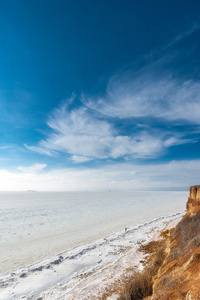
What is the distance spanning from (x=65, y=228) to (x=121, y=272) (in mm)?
15026

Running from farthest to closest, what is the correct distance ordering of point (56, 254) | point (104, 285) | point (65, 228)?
point (65, 228), point (56, 254), point (104, 285)

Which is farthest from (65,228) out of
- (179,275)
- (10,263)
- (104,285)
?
(179,275)

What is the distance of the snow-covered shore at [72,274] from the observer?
28.1ft

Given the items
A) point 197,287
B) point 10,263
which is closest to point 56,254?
point 10,263

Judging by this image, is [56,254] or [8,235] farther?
[8,235]

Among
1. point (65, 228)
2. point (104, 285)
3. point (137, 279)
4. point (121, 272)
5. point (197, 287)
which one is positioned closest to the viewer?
point (197, 287)

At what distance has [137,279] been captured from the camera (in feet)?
23.4

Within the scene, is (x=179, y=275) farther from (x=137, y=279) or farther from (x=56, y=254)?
(x=56, y=254)

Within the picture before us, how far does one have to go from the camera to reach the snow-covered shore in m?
8.55

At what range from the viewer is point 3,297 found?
8953mm

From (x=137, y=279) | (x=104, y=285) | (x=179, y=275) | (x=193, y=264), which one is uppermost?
(x=193, y=264)

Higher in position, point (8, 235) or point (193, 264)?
point (193, 264)

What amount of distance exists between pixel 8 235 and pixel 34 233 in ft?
9.54

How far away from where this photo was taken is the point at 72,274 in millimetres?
10875
